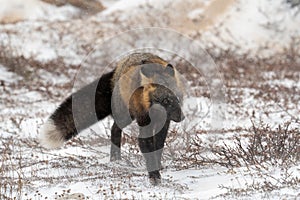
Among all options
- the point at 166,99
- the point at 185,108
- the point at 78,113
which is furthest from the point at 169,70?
the point at 185,108

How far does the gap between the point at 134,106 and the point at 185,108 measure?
5225 mm

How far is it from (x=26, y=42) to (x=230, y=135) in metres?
15.1

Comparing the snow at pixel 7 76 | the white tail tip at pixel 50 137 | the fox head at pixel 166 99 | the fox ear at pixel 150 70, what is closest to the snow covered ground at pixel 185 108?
the snow at pixel 7 76

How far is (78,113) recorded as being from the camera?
7883 mm

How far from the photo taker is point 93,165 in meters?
A: 7.78

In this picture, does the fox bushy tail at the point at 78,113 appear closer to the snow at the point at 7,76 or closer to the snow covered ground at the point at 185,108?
the snow covered ground at the point at 185,108

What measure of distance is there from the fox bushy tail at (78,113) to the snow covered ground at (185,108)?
484 millimetres

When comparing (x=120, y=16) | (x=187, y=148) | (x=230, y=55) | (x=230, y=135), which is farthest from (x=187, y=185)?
(x=120, y=16)

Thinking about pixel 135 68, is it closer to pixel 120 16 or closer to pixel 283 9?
pixel 283 9

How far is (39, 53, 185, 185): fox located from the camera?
6.71 metres

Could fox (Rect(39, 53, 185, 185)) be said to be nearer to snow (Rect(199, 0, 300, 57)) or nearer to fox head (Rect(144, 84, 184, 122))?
fox head (Rect(144, 84, 184, 122))

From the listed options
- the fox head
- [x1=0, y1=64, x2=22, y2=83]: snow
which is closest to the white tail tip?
the fox head

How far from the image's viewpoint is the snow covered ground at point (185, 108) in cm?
634

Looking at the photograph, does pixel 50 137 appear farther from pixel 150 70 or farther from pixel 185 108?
pixel 185 108
